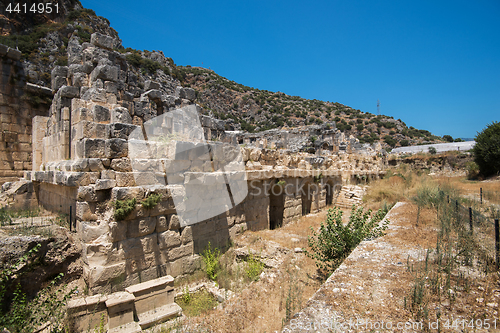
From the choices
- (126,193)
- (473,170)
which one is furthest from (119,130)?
(473,170)

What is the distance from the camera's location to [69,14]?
96.6 ft

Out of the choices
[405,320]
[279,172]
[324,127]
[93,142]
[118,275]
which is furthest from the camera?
[324,127]

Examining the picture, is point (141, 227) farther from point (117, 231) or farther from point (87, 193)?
point (87, 193)

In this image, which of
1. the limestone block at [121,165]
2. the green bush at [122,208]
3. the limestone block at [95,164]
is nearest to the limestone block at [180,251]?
the green bush at [122,208]

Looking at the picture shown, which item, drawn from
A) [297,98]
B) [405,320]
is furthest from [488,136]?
[297,98]

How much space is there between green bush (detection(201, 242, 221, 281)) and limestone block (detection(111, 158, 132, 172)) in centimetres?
224

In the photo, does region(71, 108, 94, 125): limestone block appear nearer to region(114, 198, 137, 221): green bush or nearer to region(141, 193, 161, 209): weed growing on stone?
region(114, 198, 137, 221): green bush

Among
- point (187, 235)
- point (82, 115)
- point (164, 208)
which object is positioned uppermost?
point (82, 115)

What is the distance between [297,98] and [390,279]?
2216 inches

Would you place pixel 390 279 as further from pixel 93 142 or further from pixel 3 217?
pixel 3 217

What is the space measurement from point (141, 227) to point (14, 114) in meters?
7.80

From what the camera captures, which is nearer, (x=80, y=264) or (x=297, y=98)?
(x=80, y=264)

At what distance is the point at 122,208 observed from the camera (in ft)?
13.6

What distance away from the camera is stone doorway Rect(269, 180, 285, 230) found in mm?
8438
